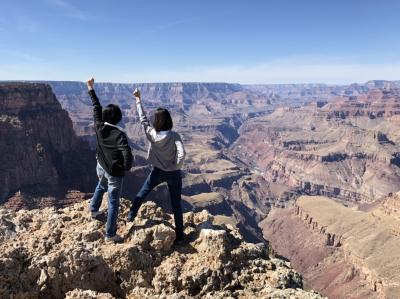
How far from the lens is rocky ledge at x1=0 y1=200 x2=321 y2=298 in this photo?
838cm

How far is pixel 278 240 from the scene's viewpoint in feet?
365

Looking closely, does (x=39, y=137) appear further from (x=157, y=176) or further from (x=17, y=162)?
(x=157, y=176)

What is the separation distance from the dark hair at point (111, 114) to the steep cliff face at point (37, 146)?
2469 inches

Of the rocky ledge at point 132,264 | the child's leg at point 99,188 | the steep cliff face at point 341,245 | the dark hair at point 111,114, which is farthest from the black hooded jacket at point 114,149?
the steep cliff face at point 341,245

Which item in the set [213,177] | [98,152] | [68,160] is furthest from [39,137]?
[213,177]

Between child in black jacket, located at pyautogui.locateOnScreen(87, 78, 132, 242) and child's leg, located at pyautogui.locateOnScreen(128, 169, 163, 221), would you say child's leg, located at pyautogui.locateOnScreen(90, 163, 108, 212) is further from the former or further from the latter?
child's leg, located at pyautogui.locateOnScreen(128, 169, 163, 221)

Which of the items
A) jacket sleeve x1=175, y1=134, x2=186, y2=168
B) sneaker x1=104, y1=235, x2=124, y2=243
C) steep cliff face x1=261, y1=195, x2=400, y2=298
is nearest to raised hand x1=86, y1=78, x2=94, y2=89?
jacket sleeve x1=175, y1=134, x2=186, y2=168

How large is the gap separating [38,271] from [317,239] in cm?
9916

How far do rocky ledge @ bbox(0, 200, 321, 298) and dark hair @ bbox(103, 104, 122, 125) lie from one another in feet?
9.43

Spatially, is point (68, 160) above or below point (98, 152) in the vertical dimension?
below

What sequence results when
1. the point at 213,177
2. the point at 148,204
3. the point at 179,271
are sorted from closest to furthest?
1. the point at 179,271
2. the point at 148,204
3. the point at 213,177

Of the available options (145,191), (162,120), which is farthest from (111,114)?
(145,191)

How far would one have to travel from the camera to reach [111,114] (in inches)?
394

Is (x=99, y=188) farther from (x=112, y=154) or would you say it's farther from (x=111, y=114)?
(x=111, y=114)
